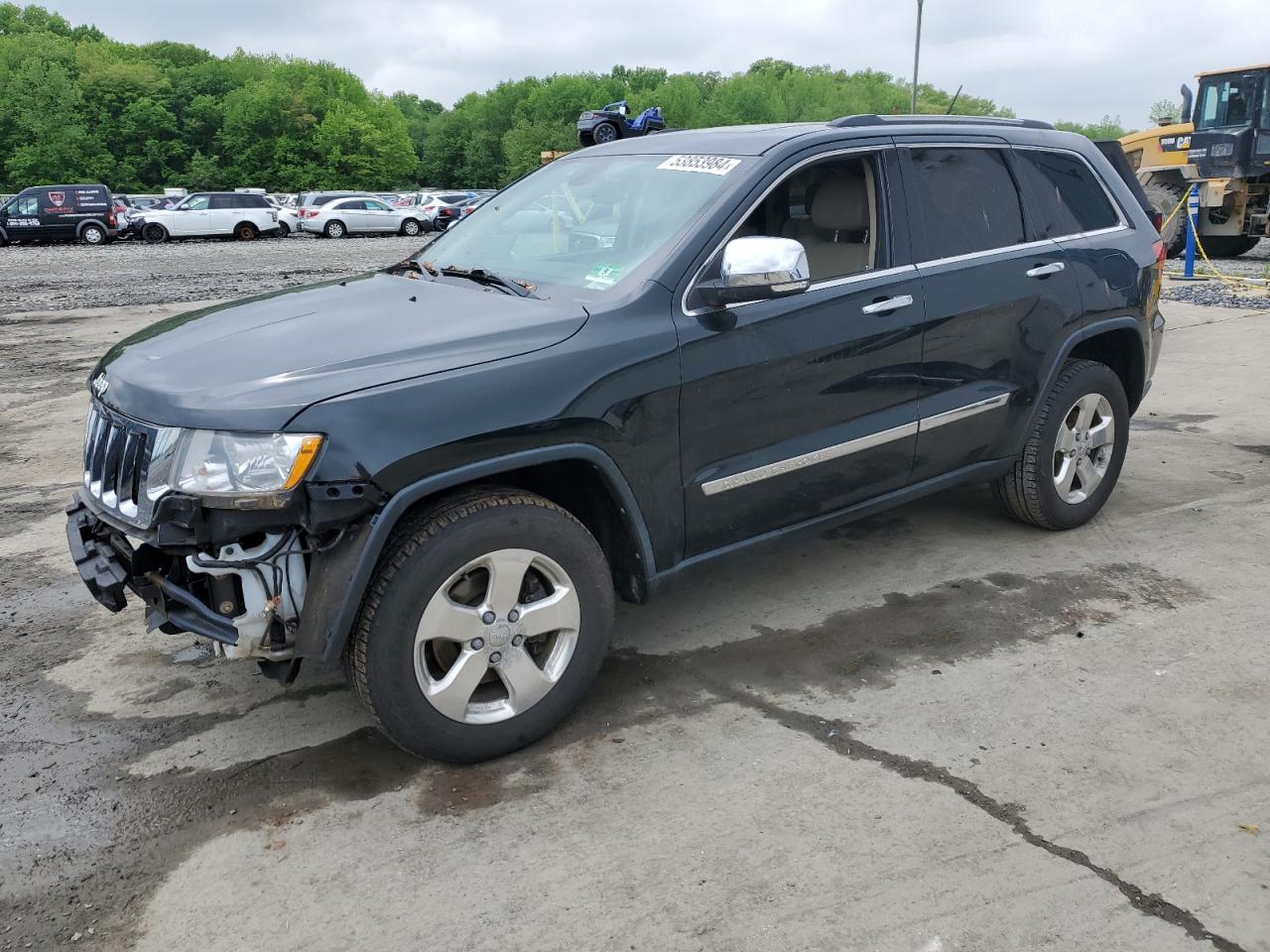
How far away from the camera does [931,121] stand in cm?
448

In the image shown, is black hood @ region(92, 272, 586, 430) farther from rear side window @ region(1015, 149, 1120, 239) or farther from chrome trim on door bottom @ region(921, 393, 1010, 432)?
rear side window @ region(1015, 149, 1120, 239)

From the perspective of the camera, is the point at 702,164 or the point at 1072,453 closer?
the point at 702,164

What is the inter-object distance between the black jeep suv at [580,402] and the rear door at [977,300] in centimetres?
1

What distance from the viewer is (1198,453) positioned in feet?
21.4

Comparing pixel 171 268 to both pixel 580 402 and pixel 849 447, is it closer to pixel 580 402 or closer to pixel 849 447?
pixel 849 447

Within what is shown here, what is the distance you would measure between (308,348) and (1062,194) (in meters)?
3.46

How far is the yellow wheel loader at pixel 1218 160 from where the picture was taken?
17.3 metres

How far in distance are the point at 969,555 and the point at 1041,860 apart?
2.28 m

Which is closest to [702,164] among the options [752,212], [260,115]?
[752,212]

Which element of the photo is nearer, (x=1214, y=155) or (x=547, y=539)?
(x=547, y=539)

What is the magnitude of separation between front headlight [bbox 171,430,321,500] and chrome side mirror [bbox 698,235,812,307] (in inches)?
53.8

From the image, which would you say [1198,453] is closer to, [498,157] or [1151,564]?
[1151,564]

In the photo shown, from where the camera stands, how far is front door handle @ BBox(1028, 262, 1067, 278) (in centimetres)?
454

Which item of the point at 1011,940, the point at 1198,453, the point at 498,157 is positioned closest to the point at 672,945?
the point at 1011,940
